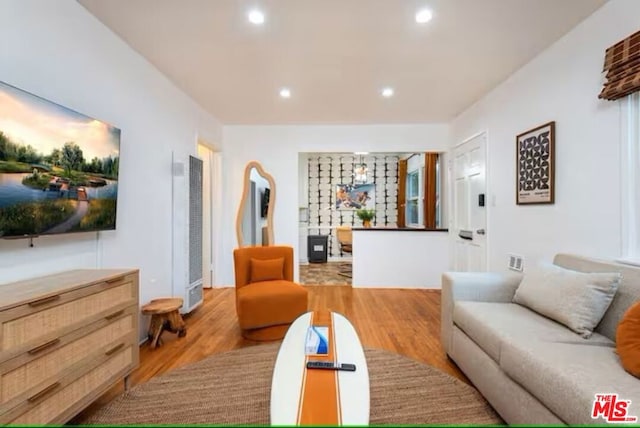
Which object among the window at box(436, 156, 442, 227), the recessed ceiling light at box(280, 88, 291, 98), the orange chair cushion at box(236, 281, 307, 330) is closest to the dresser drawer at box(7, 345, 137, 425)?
the orange chair cushion at box(236, 281, 307, 330)

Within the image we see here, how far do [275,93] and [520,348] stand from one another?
3274 millimetres

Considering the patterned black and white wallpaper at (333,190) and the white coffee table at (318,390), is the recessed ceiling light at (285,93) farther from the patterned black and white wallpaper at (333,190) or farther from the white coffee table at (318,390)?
the patterned black and white wallpaper at (333,190)

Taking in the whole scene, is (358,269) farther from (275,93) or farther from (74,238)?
(74,238)

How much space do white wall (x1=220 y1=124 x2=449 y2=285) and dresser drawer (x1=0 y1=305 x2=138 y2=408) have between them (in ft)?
9.85

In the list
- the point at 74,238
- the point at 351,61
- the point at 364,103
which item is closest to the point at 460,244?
the point at 364,103

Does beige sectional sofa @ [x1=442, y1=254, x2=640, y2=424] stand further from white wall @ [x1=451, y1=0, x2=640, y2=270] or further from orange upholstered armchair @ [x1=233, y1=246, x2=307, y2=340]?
orange upholstered armchair @ [x1=233, y1=246, x2=307, y2=340]

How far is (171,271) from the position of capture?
10.9 ft

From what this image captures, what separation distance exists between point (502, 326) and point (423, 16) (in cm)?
209

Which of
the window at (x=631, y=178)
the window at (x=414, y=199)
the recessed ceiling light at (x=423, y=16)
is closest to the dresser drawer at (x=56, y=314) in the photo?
the recessed ceiling light at (x=423, y=16)

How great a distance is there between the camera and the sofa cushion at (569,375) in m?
1.21

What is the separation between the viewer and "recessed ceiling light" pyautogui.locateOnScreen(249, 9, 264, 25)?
2.16 m

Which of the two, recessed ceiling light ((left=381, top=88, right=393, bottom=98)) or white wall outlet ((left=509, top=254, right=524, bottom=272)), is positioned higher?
recessed ceiling light ((left=381, top=88, right=393, bottom=98))

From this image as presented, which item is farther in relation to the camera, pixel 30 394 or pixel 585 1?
pixel 585 1

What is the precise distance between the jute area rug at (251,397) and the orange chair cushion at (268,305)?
0.41 meters
